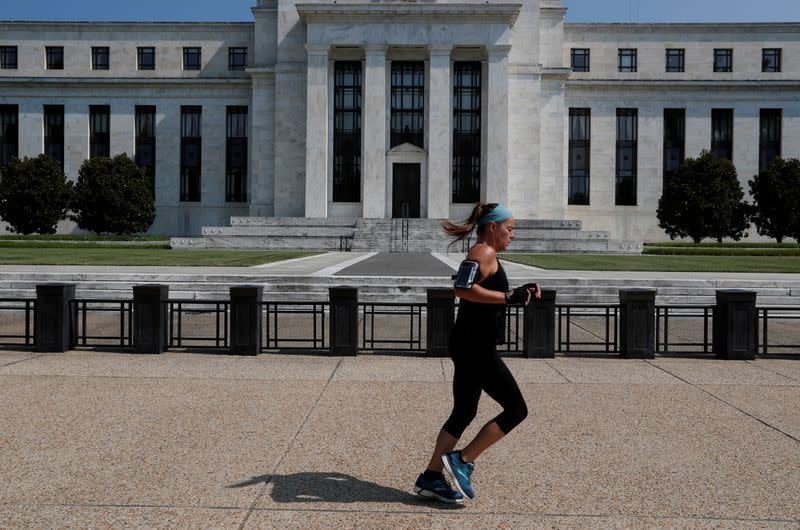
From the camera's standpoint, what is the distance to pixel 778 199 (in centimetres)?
4872

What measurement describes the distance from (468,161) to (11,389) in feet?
148

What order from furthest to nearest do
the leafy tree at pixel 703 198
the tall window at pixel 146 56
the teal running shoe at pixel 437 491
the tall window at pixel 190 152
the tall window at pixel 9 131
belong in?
1. the tall window at pixel 146 56
2. the tall window at pixel 9 131
3. the tall window at pixel 190 152
4. the leafy tree at pixel 703 198
5. the teal running shoe at pixel 437 491

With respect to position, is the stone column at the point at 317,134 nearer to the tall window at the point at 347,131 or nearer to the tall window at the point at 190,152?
the tall window at the point at 347,131

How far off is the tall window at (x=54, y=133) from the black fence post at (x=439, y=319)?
55.1m

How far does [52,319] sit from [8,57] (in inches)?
2275

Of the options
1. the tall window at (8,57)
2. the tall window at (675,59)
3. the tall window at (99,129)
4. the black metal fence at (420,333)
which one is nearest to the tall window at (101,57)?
the tall window at (99,129)

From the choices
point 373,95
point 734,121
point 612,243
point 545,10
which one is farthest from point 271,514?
point 734,121

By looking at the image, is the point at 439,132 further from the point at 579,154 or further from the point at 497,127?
the point at 579,154

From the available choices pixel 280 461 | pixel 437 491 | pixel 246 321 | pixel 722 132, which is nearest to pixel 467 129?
pixel 722 132

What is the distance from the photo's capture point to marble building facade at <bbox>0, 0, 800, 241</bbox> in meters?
49.1

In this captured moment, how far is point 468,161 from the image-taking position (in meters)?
51.4

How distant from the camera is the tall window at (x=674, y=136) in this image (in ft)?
184

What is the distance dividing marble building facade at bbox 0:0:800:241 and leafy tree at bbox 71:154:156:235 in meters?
6.63

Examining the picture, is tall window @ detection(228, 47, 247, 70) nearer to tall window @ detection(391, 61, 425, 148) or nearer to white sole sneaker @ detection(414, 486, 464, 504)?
tall window @ detection(391, 61, 425, 148)
